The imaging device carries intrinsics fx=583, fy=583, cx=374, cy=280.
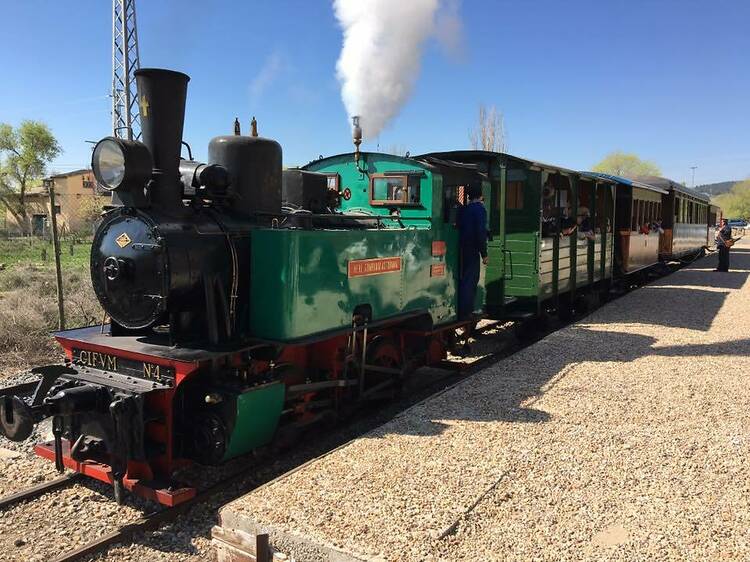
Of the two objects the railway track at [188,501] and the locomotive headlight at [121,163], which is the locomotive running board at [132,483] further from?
the locomotive headlight at [121,163]

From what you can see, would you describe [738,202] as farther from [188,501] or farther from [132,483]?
[132,483]

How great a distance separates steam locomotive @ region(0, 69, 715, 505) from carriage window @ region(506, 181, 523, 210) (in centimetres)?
378

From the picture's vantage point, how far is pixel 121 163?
4066 millimetres

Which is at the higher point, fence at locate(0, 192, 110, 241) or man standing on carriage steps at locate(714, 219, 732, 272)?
fence at locate(0, 192, 110, 241)

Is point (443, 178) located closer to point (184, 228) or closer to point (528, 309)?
point (184, 228)

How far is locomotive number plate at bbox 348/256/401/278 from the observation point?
5.05 metres

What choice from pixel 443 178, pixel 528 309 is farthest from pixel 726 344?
pixel 443 178

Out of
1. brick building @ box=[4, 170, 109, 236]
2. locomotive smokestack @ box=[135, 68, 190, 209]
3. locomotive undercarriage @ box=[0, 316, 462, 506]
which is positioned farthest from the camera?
brick building @ box=[4, 170, 109, 236]

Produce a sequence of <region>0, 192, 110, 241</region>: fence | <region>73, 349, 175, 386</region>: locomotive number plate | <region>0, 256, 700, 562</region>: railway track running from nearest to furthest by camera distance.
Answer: <region>0, 256, 700, 562</region>: railway track → <region>73, 349, 175, 386</region>: locomotive number plate → <region>0, 192, 110, 241</region>: fence

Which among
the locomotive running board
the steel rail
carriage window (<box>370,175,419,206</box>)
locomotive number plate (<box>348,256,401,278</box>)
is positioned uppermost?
carriage window (<box>370,175,419,206</box>)

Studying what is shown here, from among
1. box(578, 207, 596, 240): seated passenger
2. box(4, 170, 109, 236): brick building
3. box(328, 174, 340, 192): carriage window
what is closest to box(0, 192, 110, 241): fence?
box(4, 170, 109, 236): brick building

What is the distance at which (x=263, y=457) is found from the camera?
198 inches

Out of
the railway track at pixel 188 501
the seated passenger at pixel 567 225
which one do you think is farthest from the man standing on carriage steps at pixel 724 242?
the railway track at pixel 188 501

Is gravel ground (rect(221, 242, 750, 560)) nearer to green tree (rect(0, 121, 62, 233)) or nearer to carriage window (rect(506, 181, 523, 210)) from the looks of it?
carriage window (rect(506, 181, 523, 210))
